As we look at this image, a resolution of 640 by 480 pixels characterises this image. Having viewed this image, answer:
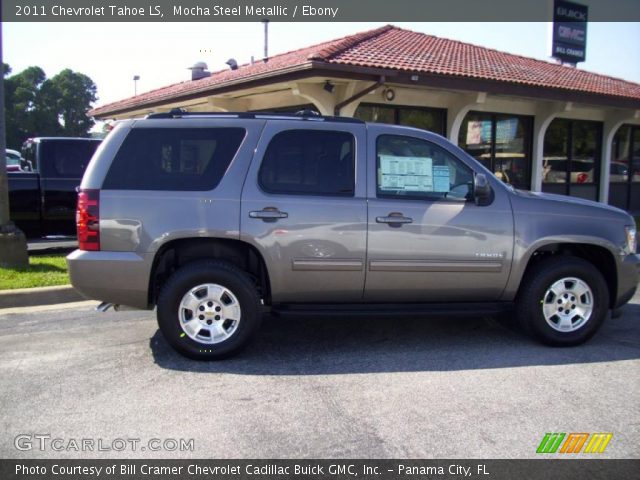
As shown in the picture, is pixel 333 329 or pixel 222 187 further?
pixel 333 329

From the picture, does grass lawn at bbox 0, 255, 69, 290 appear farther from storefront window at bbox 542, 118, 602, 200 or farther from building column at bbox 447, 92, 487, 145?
storefront window at bbox 542, 118, 602, 200

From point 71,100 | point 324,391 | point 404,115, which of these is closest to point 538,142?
point 404,115

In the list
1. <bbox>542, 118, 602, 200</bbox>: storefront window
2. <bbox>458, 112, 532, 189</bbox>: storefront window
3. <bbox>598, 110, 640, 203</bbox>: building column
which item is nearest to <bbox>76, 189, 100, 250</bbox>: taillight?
<bbox>458, 112, 532, 189</bbox>: storefront window

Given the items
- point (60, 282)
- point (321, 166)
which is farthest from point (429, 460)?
point (60, 282)

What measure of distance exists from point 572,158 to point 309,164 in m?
14.1

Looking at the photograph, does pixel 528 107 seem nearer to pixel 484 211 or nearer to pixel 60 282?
pixel 484 211

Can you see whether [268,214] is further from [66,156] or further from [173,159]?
[66,156]

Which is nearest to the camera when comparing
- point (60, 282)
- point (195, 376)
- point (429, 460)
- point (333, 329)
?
point (429, 460)

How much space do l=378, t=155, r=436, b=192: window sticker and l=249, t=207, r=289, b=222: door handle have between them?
3.02 feet

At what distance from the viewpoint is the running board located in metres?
4.79

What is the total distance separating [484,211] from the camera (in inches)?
195

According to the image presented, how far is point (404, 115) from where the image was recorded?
13281 millimetres

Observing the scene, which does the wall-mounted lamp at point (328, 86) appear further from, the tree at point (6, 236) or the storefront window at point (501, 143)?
the tree at point (6, 236)

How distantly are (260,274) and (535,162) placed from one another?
12.4m
